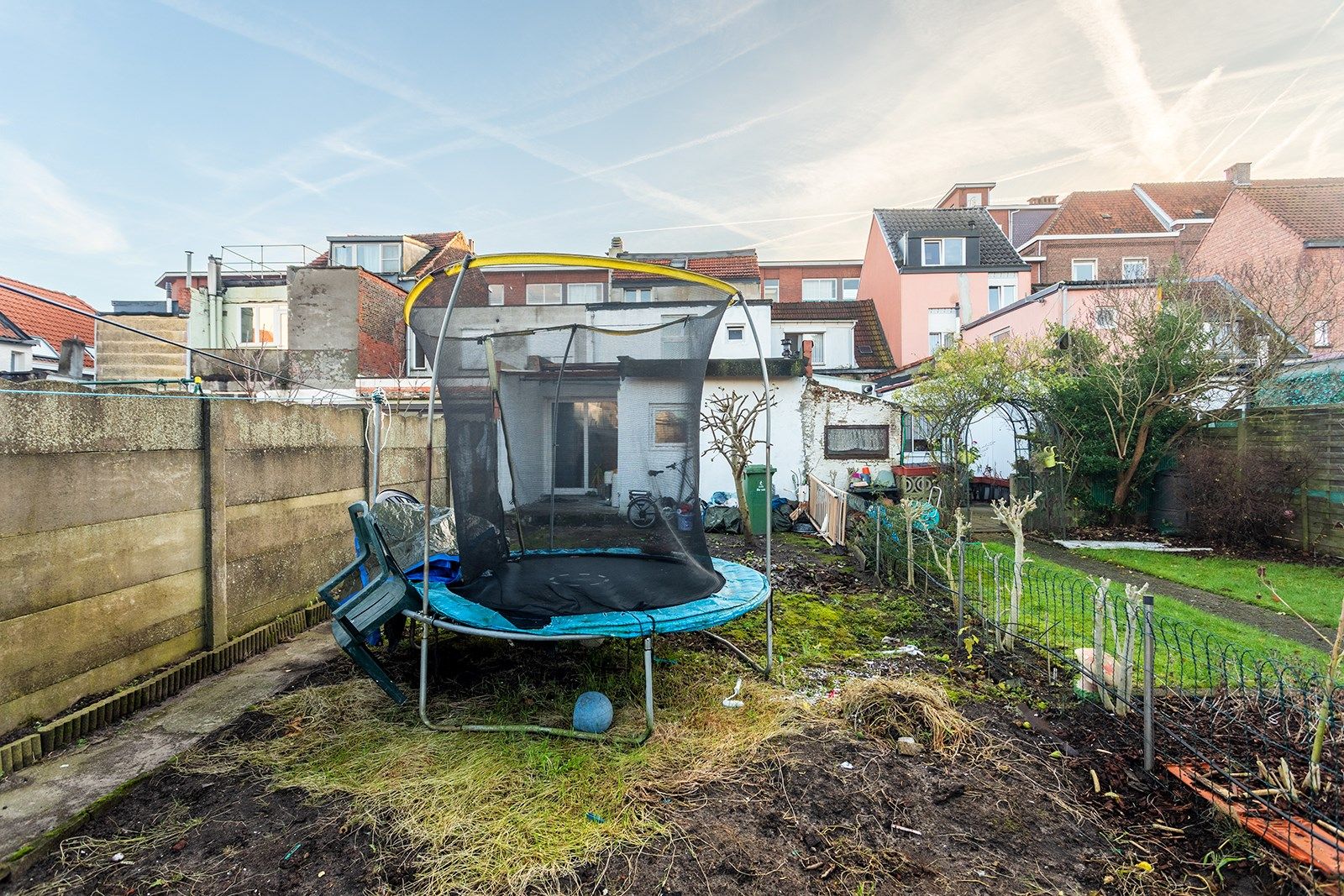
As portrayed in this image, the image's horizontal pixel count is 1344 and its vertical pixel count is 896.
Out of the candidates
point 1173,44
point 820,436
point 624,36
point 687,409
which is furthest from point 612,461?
point 820,436

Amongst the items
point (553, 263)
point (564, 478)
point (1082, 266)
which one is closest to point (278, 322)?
point (564, 478)

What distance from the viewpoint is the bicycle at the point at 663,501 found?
3875 mm

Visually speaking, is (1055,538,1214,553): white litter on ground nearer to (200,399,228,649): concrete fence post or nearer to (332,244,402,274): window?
(200,399,228,649): concrete fence post

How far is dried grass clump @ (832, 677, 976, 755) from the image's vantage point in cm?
283

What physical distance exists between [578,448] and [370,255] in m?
23.7

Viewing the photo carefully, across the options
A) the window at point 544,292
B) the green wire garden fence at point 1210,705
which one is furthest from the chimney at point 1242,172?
the green wire garden fence at point 1210,705

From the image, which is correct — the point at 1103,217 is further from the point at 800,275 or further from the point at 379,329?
the point at 379,329

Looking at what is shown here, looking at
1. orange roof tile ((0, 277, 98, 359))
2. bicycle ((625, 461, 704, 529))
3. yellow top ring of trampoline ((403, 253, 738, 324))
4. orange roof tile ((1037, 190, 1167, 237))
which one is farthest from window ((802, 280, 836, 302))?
yellow top ring of trampoline ((403, 253, 738, 324))

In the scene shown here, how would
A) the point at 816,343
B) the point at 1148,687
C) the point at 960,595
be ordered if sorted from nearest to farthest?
1. the point at 1148,687
2. the point at 960,595
3. the point at 816,343

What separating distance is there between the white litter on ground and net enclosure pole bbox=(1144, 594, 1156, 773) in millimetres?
6691

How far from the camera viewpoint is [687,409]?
381 cm

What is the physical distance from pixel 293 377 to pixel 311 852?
65.4 ft

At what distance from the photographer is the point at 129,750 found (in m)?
2.82

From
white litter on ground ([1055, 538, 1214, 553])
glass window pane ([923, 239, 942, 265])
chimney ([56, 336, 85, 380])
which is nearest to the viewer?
white litter on ground ([1055, 538, 1214, 553])
